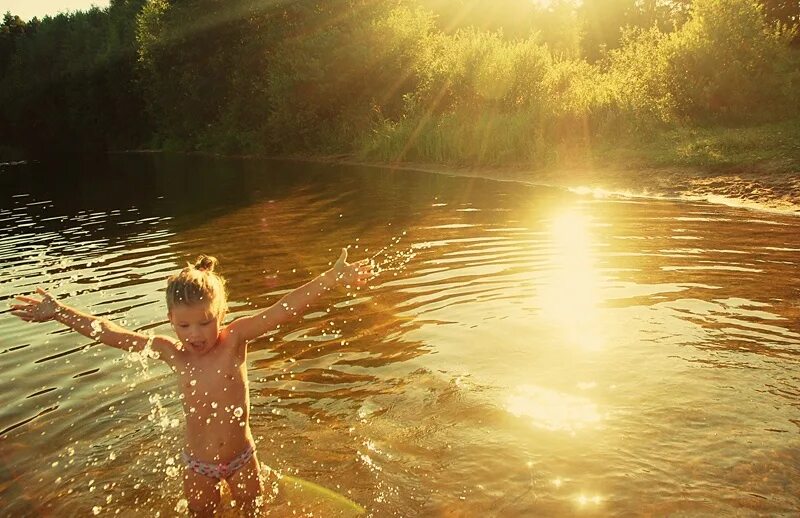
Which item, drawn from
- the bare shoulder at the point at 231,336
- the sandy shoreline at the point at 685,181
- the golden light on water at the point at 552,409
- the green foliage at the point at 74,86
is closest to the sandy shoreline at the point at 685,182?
the sandy shoreline at the point at 685,181

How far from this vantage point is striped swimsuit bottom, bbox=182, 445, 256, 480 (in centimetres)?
459

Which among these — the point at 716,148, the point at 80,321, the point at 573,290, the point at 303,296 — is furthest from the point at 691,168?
the point at 80,321

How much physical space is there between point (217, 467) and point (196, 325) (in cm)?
103

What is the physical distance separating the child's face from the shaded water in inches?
48.6

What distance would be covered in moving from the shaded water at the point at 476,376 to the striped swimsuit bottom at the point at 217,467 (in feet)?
1.32

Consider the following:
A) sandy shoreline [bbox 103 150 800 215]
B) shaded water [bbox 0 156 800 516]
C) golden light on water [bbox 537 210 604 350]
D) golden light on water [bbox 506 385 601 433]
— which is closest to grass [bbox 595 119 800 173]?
sandy shoreline [bbox 103 150 800 215]

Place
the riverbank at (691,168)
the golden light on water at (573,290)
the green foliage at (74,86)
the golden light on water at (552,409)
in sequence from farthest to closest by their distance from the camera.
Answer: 1. the green foliage at (74,86)
2. the riverbank at (691,168)
3. the golden light on water at (573,290)
4. the golden light on water at (552,409)

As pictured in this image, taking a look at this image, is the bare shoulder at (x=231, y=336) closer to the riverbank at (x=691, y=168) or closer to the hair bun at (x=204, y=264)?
the hair bun at (x=204, y=264)

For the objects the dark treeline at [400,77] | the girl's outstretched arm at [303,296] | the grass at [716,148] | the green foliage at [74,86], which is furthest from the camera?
the green foliage at [74,86]

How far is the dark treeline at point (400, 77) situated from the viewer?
2328cm

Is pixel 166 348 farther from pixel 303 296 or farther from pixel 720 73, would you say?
pixel 720 73

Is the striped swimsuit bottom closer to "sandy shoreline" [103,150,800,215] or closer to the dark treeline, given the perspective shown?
"sandy shoreline" [103,150,800,215]

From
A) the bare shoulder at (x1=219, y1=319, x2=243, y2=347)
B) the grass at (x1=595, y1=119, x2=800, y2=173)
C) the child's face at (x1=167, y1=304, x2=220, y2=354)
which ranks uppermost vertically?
the grass at (x1=595, y1=119, x2=800, y2=173)

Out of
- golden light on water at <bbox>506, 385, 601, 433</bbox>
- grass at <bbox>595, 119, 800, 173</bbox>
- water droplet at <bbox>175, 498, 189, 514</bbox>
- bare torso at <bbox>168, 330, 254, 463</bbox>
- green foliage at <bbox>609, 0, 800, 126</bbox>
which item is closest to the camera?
bare torso at <bbox>168, 330, 254, 463</bbox>
